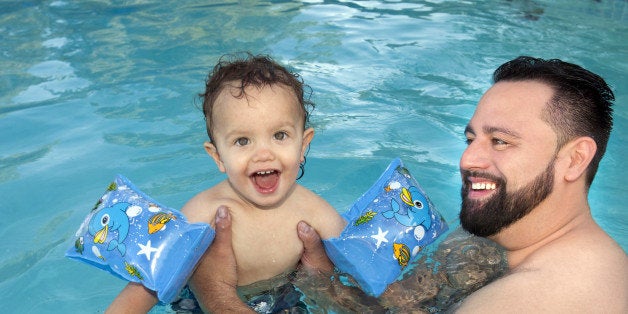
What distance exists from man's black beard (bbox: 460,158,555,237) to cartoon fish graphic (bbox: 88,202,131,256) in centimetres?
168

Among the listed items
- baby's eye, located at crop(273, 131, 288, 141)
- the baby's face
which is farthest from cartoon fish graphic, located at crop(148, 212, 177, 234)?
baby's eye, located at crop(273, 131, 288, 141)

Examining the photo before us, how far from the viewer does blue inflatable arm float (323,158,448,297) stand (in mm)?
3621

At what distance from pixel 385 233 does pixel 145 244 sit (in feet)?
4.13

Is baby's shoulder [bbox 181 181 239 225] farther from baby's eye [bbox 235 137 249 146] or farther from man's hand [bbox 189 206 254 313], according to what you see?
baby's eye [bbox 235 137 249 146]

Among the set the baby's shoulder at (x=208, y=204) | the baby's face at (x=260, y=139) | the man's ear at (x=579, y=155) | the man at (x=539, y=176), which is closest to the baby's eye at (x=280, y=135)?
the baby's face at (x=260, y=139)

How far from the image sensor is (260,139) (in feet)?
11.4

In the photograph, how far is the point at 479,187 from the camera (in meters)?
3.26

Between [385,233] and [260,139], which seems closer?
[260,139]

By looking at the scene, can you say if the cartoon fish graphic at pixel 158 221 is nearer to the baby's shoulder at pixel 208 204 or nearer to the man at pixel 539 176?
the baby's shoulder at pixel 208 204

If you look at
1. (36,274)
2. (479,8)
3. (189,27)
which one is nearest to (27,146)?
(36,274)

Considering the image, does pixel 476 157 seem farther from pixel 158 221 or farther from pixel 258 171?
pixel 158 221

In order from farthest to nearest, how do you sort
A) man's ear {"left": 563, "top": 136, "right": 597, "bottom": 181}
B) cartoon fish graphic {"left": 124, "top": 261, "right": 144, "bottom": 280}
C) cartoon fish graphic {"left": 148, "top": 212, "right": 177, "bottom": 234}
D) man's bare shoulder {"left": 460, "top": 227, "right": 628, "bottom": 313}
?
cartoon fish graphic {"left": 148, "top": 212, "right": 177, "bottom": 234} < cartoon fish graphic {"left": 124, "top": 261, "right": 144, "bottom": 280} < man's ear {"left": 563, "top": 136, "right": 597, "bottom": 181} < man's bare shoulder {"left": 460, "top": 227, "right": 628, "bottom": 313}

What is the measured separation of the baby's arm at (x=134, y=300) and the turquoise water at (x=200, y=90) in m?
0.95

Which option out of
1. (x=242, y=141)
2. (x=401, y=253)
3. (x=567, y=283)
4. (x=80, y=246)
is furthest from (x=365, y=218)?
(x=80, y=246)
